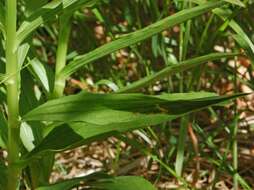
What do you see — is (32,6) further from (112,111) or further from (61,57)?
(112,111)

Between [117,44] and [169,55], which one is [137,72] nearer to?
[169,55]

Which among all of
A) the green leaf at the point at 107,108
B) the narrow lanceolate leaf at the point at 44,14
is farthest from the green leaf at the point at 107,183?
the narrow lanceolate leaf at the point at 44,14

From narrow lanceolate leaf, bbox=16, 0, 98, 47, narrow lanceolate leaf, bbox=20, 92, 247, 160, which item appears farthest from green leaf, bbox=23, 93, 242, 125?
narrow lanceolate leaf, bbox=16, 0, 98, 47

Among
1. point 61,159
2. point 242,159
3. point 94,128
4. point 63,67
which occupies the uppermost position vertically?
point 63,67

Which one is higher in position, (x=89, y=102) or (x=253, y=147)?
(x=89, y=102)

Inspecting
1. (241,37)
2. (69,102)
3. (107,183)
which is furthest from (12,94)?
(241,37)

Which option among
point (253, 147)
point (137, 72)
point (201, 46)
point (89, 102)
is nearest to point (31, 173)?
point (89, 102)
